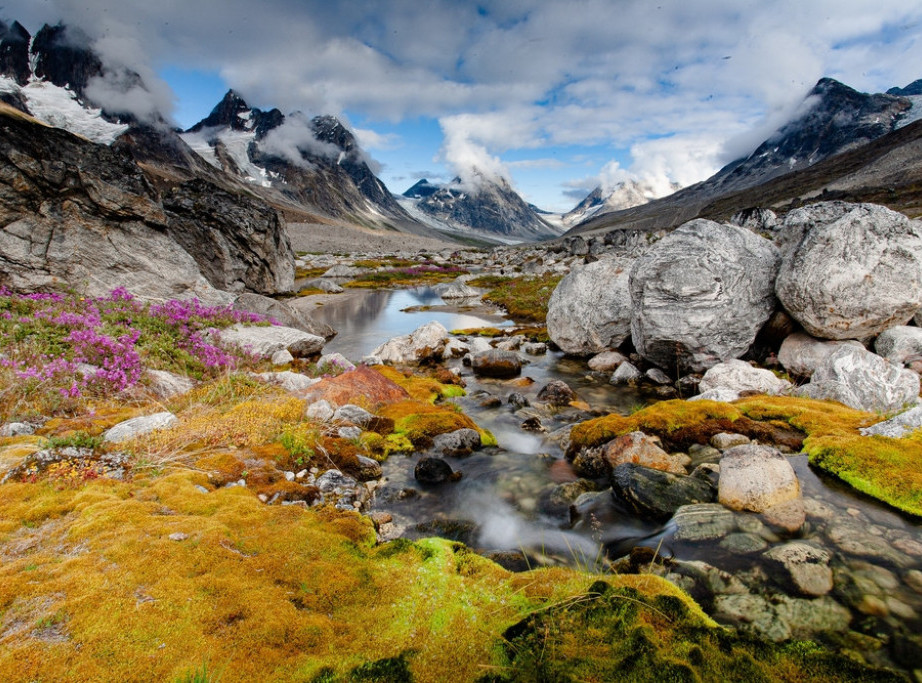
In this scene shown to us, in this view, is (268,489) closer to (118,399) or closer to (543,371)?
(118,399)

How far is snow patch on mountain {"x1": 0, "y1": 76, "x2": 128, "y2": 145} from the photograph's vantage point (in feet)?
591

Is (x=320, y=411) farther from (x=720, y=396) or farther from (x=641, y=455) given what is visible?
(x=720, y=396)

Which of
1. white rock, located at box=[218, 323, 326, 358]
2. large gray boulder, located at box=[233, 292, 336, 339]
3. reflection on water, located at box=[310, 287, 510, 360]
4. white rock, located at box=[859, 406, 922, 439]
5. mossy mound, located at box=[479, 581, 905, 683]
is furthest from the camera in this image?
reflection on water, located at box=[310, 287, 510, 360]

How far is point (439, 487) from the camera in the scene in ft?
25.5

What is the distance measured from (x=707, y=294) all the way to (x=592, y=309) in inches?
209

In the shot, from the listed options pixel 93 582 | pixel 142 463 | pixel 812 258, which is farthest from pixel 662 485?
pixel 812 258

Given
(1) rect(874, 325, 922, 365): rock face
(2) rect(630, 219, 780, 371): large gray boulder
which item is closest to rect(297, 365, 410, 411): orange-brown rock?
(2) rect(630, 219, 780, 371): large gray boulder

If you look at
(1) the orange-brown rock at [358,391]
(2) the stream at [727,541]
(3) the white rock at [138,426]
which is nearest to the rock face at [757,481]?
(2) the stream at [727,541]

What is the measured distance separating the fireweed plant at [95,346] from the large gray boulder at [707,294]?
520 inches

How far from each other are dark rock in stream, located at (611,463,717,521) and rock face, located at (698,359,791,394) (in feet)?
19.7

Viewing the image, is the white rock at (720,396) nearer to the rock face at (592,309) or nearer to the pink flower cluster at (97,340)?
the rock face at (592,309)

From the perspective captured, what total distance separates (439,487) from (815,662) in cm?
546

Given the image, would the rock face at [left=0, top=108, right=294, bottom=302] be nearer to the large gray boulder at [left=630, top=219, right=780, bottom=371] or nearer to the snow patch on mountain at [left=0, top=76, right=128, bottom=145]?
the large gray boulder at [left=630, top=219, right=780, bottom=371]

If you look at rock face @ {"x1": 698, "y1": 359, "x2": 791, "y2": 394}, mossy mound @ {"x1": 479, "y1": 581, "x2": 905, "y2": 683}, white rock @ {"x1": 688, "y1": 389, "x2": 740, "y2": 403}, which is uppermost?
rock face @ {"x1": 698, "y1": 359, "x2": 791, "y2": 394}
